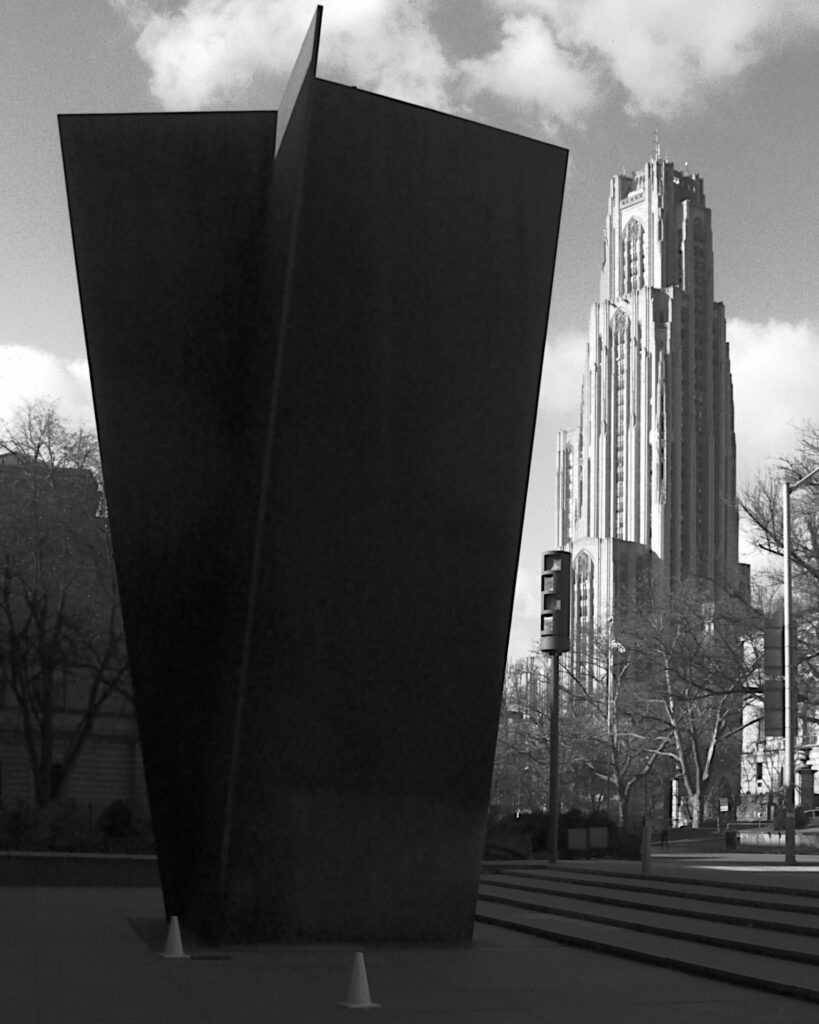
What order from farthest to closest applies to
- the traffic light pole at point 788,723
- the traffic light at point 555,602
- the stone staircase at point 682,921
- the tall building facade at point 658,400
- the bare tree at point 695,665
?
the tall building facade at point 658,400 → the bare tree at point 695,665 → the traffic light pole at point 788,723 → the traffic light at point 555,602 → the stone staircase at point 682,921

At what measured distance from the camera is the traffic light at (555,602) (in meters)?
25.8

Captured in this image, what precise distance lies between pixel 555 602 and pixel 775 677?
16.8 feet

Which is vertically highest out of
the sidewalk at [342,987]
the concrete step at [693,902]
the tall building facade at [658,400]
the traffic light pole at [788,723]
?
the tall building facade at [658,400]

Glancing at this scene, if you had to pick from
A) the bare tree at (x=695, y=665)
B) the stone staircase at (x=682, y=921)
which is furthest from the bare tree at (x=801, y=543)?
the stone staircase at (x=682, y=921)

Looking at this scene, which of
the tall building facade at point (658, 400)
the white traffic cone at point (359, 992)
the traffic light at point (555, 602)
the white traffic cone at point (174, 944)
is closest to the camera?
the white traffic cone at point (359, 992)

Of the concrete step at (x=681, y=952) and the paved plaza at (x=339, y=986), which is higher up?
the concrete step at (x=681, y=952)

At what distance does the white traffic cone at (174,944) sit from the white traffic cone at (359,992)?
2.87m

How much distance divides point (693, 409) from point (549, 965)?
140 m

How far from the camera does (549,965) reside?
1095 centimetres

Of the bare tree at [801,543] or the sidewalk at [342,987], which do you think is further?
the bare tree at [801,543]

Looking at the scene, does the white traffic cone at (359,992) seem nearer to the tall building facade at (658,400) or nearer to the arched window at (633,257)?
the tall building facade at (658,400)

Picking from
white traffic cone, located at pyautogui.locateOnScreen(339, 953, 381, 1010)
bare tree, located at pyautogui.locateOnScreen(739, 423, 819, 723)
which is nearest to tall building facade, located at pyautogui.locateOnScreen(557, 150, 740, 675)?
bare tree, located at pyautogui.locateOnScreen(739, 423, 819, 723)

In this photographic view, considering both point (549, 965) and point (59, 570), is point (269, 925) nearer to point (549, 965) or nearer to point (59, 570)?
point (549, 965)

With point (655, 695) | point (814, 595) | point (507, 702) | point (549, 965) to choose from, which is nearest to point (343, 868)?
point (549, 965)
